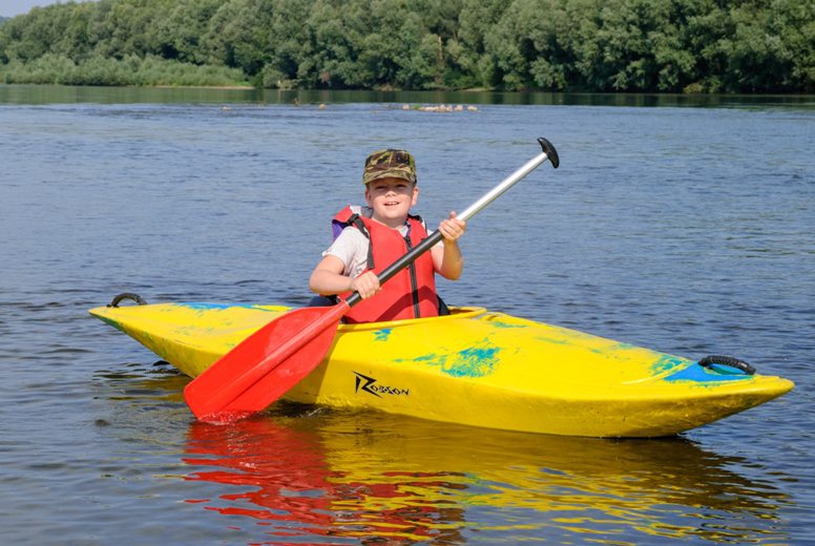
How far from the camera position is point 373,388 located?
6.14m

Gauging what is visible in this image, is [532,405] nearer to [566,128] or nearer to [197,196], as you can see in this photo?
[197,196]

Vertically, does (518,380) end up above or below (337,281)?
below

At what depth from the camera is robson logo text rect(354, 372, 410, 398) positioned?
19.9 ft

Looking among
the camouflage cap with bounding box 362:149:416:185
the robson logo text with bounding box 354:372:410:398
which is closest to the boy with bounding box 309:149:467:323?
the camouflage cap with bounding box 362:149:416:185

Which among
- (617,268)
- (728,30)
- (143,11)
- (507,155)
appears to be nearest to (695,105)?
(728,30)

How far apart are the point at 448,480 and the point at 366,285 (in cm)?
106

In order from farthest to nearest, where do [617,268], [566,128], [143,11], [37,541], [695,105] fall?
[143,11] → [695,105] → [566,128] → [617,268] → [37,541]

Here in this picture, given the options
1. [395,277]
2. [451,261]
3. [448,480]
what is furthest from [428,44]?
[448,480]

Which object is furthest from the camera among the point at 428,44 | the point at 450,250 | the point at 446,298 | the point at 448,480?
the point at 428,44

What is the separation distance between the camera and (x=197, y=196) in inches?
647

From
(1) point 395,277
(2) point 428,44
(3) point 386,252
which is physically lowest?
(1) point 395,277

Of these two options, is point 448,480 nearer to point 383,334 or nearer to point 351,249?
point 383,334

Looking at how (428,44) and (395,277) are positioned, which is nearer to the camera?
(395,277)

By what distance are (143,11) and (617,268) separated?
88760mm
